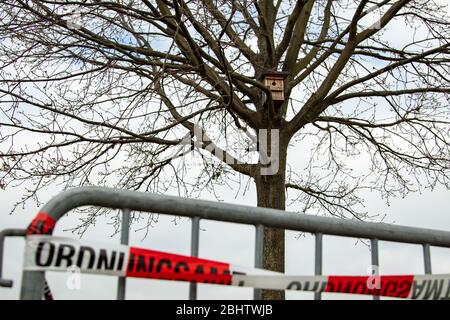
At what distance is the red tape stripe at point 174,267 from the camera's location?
105 inches

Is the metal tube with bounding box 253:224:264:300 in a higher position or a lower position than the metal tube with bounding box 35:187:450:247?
lower

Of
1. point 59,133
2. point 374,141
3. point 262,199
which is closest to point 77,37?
point 59,133

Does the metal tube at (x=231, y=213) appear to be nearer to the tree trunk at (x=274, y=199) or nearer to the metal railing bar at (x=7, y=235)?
the metal railing bar at (x=7, y=235)

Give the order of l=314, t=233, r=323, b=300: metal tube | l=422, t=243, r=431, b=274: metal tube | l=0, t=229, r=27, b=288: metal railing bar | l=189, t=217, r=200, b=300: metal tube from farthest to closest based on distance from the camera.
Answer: l=422, t=243, r=431, b=274: metal tube → l=314, t=233, r=323, b=300: metal tube → l=189, t=217, r=200, b=300: metal tube → l=0, t=229, r=27, b=288: metal railing bar

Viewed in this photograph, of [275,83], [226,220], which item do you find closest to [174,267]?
[226,220]

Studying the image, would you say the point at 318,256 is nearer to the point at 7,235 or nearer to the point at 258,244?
the point at 258,244

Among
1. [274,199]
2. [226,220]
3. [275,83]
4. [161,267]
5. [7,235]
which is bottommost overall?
[161,267]

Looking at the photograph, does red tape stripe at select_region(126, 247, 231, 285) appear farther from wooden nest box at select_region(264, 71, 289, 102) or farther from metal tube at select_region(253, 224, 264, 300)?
wooden nest box at select_region(264, 71, 289, 102)

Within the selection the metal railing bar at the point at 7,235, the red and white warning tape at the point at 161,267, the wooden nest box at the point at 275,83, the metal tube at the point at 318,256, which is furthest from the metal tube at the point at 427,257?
the wooden nest box at the point at 275,83

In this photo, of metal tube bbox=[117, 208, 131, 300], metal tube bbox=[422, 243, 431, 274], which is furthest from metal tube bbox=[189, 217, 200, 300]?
metal tube bbox=[422, 243, 431, 274]

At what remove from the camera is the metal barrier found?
257 cm

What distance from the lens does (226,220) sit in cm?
288

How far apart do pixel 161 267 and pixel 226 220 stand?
0.39 metres
